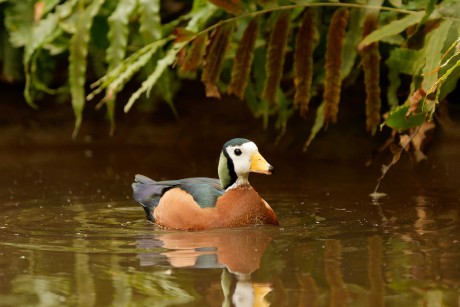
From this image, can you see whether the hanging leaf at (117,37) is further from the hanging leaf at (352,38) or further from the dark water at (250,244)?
the hanging leaf at (352,38)

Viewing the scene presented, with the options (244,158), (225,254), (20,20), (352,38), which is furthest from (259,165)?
(20,20)

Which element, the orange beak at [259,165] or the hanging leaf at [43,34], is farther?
the hanging leaf at [43,34]

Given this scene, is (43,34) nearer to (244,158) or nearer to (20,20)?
(20,20)

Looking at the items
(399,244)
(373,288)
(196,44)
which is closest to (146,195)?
(196,44)

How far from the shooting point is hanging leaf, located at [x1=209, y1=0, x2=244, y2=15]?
5520 mm

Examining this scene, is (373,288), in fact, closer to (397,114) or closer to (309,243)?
(309,243)

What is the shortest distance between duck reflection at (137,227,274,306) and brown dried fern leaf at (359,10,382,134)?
3.16 ft

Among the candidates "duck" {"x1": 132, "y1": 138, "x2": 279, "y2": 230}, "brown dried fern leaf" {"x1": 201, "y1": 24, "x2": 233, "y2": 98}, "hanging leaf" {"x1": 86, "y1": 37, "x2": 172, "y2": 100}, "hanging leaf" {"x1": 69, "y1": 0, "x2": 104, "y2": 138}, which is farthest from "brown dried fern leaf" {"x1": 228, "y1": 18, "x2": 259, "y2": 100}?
"hanging leaf" {"x1": 69, "y1": 0, "x2": 104, "y2": 138}

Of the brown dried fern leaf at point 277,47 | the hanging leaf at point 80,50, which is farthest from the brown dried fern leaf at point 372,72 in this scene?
the hanging leaf at point 80,50

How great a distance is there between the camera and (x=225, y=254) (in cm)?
434

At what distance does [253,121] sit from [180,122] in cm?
62

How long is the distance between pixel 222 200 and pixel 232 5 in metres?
1.08

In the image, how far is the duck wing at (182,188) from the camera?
5.16m

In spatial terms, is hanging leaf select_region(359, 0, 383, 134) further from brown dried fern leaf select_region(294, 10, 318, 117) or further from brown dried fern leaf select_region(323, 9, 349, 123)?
brown dried fern leaf select_region(294, 10, 318, 117)
